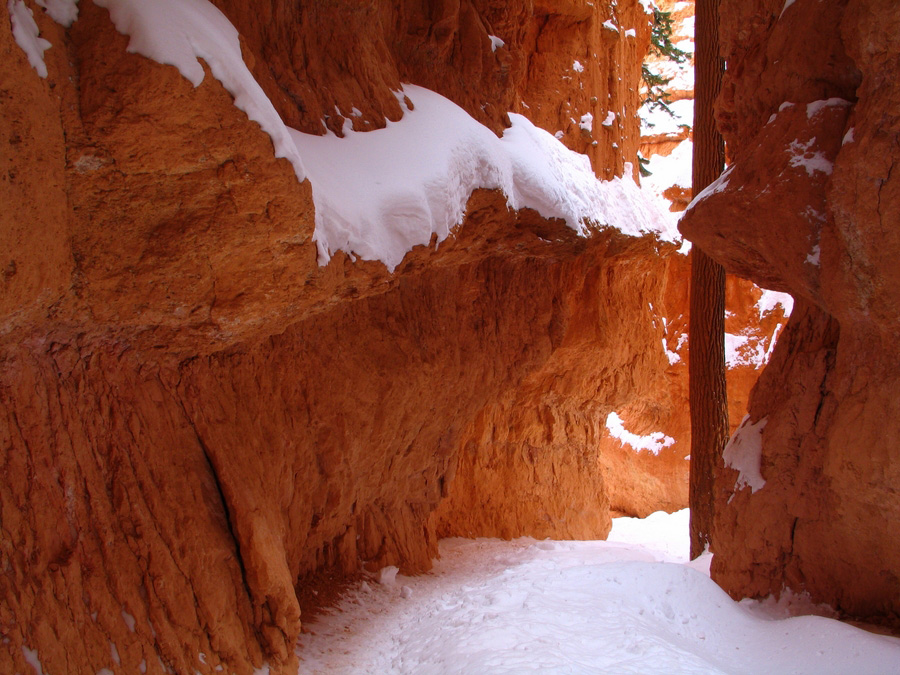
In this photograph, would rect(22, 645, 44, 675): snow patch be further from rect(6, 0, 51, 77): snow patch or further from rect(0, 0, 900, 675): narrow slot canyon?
rect(6, 0, 51, 77): snow patch

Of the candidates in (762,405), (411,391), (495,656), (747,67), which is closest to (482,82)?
(747,67)

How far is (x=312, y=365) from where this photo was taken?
16.5 ft

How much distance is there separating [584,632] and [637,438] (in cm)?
1398

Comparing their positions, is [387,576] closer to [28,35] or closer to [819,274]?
[819,274]

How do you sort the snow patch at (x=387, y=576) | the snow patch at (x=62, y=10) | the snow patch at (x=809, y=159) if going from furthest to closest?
the snow patch at (x=387, y=576)
the snow patch at (x=809, y=159)
the snow patch at (x=62, y=10)

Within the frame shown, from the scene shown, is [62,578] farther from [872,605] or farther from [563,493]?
[563,493]

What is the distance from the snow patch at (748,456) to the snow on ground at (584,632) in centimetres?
83

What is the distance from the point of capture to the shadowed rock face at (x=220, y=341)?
8.89 feet

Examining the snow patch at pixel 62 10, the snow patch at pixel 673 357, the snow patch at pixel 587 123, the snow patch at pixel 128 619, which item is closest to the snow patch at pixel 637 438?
the snow patch at pixel 673 357

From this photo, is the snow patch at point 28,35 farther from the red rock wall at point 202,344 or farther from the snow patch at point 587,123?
the snow patch at point 587,123

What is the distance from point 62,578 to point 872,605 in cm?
460

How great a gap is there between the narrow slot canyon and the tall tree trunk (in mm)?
117

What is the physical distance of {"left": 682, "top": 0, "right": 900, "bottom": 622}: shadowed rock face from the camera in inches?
148

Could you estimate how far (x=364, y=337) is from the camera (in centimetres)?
552
